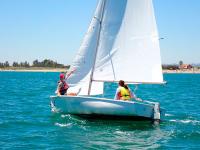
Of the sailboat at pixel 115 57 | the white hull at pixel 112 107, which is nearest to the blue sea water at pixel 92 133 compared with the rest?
the white hull at pixel 112 107

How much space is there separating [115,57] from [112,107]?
9.31 ft

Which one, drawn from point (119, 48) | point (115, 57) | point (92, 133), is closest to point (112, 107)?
point (92, 133)

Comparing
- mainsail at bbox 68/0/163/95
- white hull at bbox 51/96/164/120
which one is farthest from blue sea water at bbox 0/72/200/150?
mainsail at bbox 68/0/163/95

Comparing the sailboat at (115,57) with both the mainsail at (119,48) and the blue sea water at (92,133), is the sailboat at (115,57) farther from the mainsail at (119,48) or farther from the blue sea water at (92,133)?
the blue sea water at (92,133)

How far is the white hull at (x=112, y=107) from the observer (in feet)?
66.4

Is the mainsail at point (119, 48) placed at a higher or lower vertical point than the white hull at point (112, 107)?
higher

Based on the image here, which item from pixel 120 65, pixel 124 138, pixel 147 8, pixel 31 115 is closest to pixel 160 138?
pixel 124 138

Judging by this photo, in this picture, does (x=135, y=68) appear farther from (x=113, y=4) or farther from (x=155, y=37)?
(x=113, y=4)

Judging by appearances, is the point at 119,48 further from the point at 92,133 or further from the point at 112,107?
the point at 92,133

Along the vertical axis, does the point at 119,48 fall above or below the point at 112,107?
above

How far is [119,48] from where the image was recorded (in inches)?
866

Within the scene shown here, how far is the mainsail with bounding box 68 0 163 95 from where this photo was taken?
70.1 ft

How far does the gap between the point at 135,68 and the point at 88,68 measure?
2324 millimetres

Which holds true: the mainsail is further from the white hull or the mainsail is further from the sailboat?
the white hull
